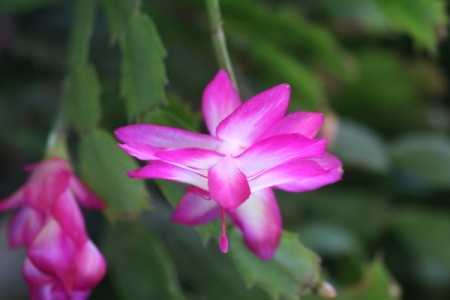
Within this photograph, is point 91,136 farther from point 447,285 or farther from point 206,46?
point 447,285

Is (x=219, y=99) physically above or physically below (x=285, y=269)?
above

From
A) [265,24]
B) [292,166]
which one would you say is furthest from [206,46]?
[292,166]

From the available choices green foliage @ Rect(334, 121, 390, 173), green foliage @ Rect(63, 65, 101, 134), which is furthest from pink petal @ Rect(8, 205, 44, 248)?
green foliage @ Rect(334, 121, 390, 173)

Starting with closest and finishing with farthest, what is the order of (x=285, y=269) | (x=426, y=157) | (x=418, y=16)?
(x=285, y=269)
(x=418, y=16)
(x=426, y=157)

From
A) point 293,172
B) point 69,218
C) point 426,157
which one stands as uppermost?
point 293,172

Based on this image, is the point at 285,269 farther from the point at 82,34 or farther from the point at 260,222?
the point at 82,34

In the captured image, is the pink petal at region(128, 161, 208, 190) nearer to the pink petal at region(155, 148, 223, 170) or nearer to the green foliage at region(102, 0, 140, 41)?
the pink petal at region(155, 148, 223, 170)

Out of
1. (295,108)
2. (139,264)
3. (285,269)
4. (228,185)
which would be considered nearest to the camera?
(228,185)

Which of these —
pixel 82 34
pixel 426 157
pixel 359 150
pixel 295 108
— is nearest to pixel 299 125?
pixel 82 34
